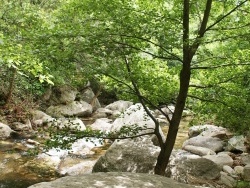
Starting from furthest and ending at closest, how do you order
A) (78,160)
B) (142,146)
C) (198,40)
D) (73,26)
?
(78,160), (142,146), (73,26), (198,40)

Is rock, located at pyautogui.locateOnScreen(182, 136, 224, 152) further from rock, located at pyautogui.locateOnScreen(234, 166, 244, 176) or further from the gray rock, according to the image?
the gray rock

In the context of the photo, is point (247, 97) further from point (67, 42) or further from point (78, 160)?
point (78, 160)

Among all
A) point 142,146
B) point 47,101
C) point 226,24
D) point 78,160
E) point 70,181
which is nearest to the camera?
point 70,181

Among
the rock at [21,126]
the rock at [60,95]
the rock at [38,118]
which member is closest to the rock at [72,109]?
the rock at [60,95]

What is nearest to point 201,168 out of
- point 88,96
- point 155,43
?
point 155,43

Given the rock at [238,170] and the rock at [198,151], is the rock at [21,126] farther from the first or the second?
the rock at [238,170]

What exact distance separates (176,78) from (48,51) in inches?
109

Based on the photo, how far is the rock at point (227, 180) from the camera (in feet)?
28.6

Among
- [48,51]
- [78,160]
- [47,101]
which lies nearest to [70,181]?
[48,51]

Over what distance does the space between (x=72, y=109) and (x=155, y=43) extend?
14.8m

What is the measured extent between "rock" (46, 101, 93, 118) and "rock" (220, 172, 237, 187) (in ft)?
34.7

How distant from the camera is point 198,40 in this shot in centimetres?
450

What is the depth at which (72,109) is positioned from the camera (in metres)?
19.3

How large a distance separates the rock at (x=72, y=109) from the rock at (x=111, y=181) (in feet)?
48.0
